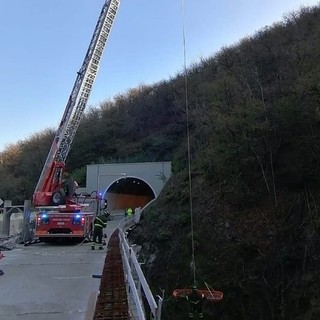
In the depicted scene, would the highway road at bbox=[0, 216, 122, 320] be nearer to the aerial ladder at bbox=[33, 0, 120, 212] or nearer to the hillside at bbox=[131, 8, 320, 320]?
the hillside at bbox=[131, 8, 320, 320]

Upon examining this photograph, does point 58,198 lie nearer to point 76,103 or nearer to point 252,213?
point 76,103

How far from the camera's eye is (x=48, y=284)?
8938 millimetres

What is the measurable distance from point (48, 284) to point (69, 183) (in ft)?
39.7

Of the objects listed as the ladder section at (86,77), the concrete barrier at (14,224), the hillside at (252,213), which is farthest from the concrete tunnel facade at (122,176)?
the concrete barrier at (14,224)

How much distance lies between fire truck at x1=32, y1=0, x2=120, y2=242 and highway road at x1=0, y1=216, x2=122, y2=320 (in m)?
2.70

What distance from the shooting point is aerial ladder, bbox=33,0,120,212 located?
2312cm

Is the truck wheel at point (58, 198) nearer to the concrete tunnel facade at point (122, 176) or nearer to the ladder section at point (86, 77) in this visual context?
the ladder section at point (86, 77)

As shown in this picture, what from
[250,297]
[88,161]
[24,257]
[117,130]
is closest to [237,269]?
[250,297]

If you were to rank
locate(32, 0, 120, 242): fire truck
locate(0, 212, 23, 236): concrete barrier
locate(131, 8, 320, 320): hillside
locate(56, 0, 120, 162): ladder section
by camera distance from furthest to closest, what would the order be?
1. locate(56, 0, 120, 162): ladder section
2. locate(0, 212, 23, 236): concrete barrier
3. locate(32, 0, 120, 242): fire truck
4. locate(131, 8, 320, 320): hillside

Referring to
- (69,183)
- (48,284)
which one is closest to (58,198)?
(69,183)

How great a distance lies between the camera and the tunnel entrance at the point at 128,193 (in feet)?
175

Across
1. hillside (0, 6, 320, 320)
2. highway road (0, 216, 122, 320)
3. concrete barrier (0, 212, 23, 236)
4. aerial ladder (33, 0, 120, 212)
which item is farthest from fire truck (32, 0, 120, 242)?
hillside (0, 6, 320, 320)

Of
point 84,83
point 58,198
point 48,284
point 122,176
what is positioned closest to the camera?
point 48,284

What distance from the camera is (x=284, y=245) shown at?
14281mm
